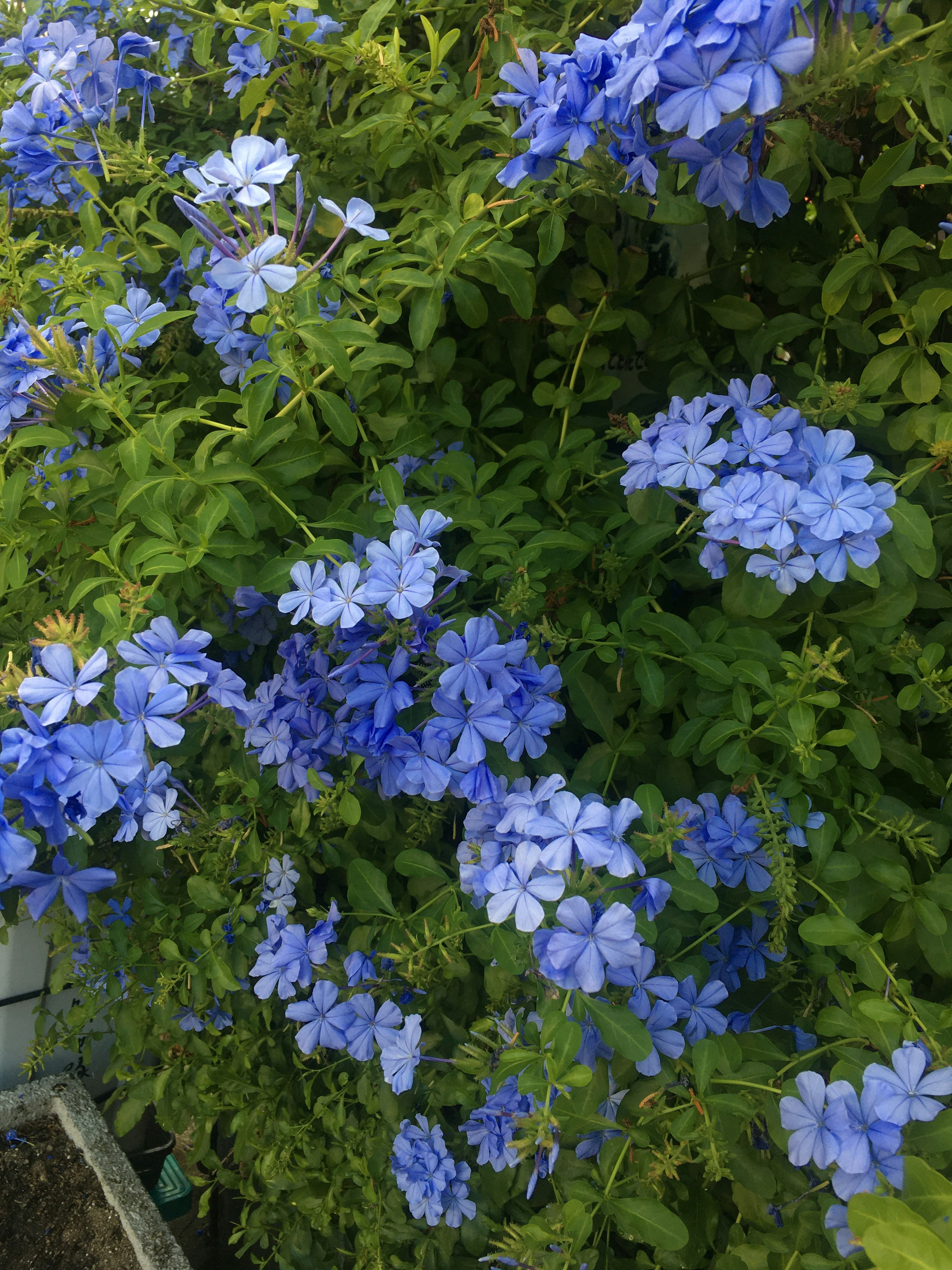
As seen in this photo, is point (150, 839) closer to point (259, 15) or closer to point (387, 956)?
point (387, 956)

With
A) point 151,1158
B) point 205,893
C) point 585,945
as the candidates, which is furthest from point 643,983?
point 151,1158

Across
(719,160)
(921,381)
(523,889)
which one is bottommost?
(523,889)

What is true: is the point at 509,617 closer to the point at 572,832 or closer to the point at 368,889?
the point at 572,832

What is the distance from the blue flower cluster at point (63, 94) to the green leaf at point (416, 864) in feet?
4.09

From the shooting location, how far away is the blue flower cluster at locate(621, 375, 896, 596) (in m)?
1.04

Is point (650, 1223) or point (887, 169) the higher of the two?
point (887, 169)

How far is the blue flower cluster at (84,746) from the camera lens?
2.89 ft

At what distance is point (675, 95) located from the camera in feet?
2.89

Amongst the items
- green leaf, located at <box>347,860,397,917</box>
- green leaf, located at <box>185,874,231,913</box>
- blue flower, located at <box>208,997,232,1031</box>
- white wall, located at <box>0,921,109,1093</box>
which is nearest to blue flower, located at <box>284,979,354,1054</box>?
green leaf, located at <box>347,860,397,917</box>

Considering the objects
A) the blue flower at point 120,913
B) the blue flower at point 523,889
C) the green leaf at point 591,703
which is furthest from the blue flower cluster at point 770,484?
the blue flower at point 120,913

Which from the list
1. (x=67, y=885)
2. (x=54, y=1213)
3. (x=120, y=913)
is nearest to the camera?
(x=67, y=885)

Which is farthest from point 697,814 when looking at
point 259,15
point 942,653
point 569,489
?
point 259,15

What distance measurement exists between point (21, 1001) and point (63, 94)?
2432mm

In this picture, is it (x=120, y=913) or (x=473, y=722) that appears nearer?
(x=473, y=722)
